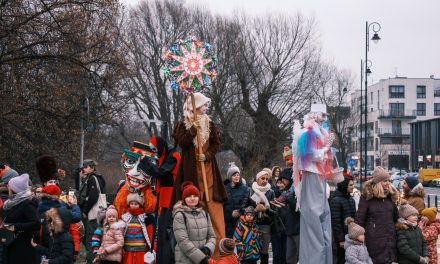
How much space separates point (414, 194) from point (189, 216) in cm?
507

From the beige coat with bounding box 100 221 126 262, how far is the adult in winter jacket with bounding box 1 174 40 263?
3.88 feet

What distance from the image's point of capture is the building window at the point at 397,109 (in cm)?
11888

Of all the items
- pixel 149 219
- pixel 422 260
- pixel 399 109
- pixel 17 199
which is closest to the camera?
pixel 149 219

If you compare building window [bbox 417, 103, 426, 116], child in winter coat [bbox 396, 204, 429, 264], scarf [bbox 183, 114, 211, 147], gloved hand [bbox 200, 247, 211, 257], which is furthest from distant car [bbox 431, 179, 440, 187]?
gloved hand [bbox 200, 247, 211, 257]

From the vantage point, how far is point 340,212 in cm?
1216

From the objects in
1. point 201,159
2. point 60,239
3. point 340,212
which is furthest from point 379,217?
point 60,239

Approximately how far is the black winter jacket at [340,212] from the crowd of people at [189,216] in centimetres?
2

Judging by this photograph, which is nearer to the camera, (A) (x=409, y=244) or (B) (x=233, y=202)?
(A) (x=409, y=244)

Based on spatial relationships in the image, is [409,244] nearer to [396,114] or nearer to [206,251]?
[206,251]

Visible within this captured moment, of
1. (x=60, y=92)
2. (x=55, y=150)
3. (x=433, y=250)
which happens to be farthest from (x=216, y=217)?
(x=55, y=150)

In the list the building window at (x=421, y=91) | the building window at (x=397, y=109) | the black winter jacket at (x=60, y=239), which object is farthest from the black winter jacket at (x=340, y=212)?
the building window at (x=421, y=91)

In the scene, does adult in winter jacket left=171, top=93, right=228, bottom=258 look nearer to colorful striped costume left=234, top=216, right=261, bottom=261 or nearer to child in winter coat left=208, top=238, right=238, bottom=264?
child in winter coat left=208, top=238, right=238, bottom=264

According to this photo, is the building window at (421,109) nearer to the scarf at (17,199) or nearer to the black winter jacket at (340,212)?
the black winter jacket at (340,212)

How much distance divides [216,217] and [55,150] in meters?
17.1
